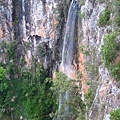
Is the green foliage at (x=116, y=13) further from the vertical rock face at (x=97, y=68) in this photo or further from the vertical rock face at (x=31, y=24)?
the vertical rock face at (x=31, y=24)

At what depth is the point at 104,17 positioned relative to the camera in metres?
10.9

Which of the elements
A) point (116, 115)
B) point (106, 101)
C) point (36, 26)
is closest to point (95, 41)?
point (106, 101)

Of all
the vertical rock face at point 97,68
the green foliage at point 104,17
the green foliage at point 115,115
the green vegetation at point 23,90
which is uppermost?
the green foliage at point 104,17

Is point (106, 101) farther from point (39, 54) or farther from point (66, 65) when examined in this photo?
point (39, 54)

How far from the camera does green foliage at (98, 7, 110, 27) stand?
10.9 meters

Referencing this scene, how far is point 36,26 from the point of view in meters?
22.0

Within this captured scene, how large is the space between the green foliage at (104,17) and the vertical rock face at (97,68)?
18 cm

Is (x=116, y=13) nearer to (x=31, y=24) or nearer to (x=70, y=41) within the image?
(x=70, y=41)

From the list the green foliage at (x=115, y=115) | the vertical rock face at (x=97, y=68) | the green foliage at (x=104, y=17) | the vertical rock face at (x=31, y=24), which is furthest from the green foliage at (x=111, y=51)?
the vertical rock face at (x=31, y=24)

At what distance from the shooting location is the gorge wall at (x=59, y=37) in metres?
9.02

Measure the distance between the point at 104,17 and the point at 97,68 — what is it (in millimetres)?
1800

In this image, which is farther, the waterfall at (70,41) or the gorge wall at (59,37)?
the waterfall at (70,41)

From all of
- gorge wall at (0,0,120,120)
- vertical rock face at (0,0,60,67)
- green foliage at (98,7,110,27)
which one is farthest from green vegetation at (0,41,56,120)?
green foliage at (98,7,110,27)

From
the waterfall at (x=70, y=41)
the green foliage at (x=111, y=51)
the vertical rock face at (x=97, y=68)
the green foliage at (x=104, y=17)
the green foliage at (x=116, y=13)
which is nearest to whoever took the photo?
the vertical rock face at (x=97, y=68)
